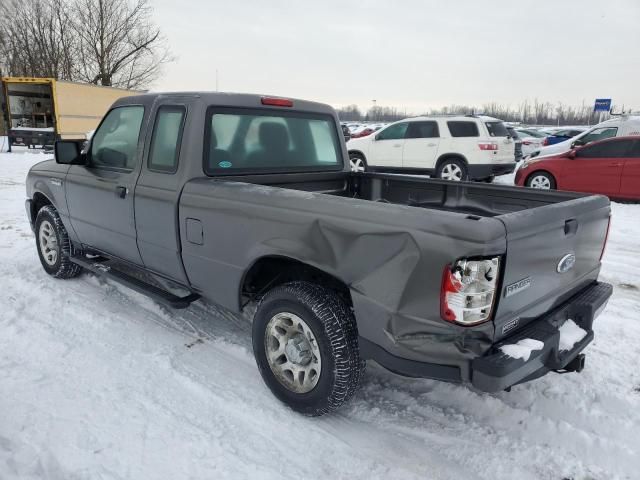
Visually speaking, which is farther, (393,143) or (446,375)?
(393,143)

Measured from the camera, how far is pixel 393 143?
13008mm

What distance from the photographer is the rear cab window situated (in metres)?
3.45

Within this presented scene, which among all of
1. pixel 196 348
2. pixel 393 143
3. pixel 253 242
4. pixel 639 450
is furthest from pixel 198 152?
pixel 393 143

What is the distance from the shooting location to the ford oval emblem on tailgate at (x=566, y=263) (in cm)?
256

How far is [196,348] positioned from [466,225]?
2423 mm

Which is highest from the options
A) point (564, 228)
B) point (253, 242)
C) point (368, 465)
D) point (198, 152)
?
point (198, 152)

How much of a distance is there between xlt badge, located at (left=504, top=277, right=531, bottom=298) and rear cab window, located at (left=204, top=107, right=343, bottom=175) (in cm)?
215

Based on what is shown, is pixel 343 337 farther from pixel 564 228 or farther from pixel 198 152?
pixel 198 152

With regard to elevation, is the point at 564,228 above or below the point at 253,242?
above

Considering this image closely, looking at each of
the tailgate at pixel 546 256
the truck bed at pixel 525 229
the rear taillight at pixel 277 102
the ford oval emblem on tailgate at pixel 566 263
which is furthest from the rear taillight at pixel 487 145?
the ford oval emblem on tailgate at pixel 566 263

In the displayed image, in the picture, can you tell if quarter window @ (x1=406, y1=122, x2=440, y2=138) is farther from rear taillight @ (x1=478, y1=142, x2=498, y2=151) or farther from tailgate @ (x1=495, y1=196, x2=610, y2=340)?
tailgate @ (x1=495, y1=196, x2=610, y2=340)

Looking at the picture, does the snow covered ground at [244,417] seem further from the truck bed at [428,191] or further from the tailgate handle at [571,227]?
the truck bed at [428,191]

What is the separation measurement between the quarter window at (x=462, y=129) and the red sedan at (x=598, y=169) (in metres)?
1.88

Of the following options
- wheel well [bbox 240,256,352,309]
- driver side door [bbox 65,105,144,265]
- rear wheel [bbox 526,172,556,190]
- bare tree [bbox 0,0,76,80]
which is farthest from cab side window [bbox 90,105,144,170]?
bare tree [bbox 0,0,76,80]
